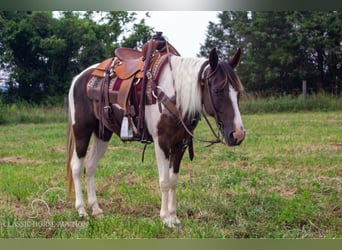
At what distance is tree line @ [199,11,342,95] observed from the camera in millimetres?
2938

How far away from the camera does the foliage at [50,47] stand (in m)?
2.97

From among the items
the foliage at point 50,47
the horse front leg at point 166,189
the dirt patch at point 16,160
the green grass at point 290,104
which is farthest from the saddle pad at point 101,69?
the dirt patch at point 16,160

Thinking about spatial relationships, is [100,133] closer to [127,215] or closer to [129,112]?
[129,112]

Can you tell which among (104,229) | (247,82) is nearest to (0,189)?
(104,229)

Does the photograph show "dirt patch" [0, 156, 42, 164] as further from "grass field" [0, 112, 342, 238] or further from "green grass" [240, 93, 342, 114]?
"green grass" [240, 93, 342, 114]

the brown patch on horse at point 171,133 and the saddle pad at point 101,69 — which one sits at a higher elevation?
the saddle pad at point 101,69

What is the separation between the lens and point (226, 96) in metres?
2.36

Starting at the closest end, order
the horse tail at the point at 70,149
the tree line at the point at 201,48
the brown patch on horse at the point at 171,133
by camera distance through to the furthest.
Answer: the brown patch on horse at the point at 171,133, the tree line at the point at 201,48, the horse tail at the point at 70,149

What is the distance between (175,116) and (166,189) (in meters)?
0.49

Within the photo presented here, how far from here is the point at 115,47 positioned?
10.6ft

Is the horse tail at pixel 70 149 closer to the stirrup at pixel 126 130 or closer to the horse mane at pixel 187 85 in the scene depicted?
the stirrup at pixel 126 130

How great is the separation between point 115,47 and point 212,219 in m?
1.53

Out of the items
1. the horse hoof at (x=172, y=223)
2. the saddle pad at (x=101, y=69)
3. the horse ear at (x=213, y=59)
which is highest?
the horse ear at (x=213, y=59)

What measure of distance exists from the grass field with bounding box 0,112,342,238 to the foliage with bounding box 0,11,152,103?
44 centimetres
